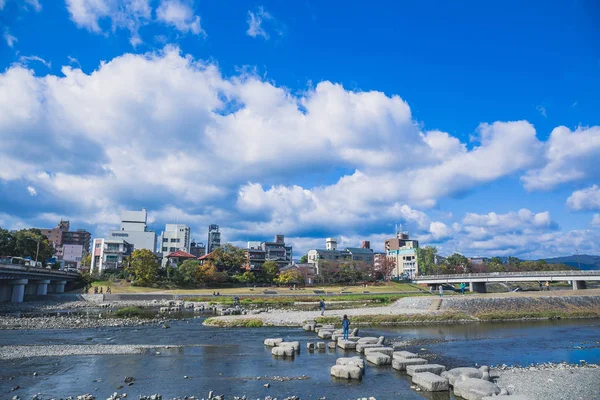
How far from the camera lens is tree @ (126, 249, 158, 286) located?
90.9m

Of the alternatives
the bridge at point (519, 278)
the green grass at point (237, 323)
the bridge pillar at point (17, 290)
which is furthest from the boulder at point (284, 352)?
the bridge at point (519, 278)

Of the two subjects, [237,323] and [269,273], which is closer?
[237,323]

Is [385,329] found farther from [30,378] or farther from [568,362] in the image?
[30,378]

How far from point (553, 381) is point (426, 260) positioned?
133 meters

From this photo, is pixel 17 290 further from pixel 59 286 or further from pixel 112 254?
pixel 112 254

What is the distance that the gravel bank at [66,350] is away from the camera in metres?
25.7

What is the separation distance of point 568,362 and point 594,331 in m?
17.6

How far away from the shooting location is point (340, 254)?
529 ft

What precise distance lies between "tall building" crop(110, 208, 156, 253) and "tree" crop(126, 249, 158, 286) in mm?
45882

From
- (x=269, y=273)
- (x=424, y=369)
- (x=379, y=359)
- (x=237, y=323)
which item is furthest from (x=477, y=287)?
(x=424, y=369)

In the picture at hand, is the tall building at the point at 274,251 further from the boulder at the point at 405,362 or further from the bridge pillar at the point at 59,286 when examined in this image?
the boulder at the point at 405,362

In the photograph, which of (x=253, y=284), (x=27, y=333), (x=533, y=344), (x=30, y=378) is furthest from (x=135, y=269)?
(x=533, y=344)

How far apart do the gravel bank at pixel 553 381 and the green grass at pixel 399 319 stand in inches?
810

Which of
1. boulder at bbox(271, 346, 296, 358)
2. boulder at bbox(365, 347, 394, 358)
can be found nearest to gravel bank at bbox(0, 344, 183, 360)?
boulder at bbox(271, 346, 296, 358)
